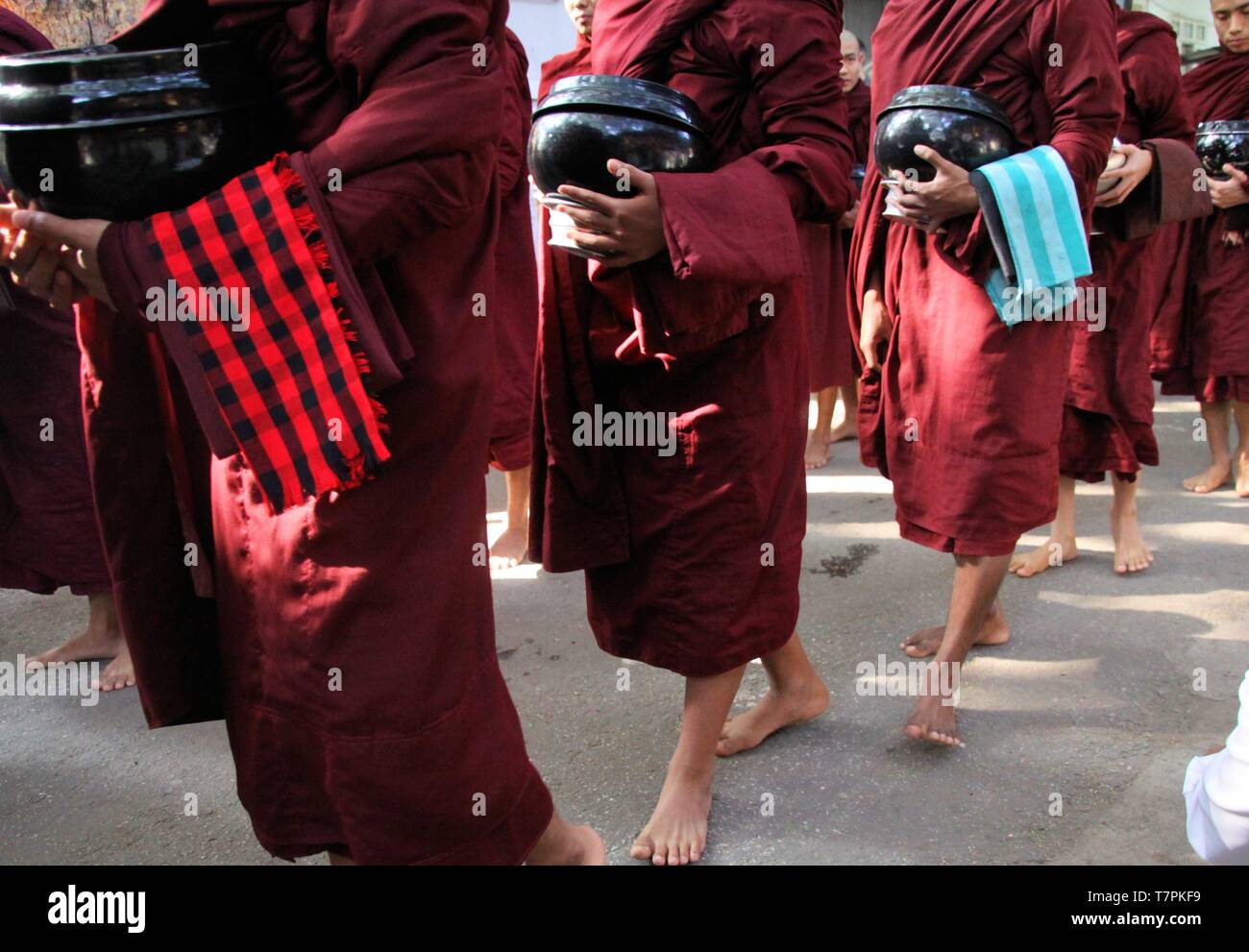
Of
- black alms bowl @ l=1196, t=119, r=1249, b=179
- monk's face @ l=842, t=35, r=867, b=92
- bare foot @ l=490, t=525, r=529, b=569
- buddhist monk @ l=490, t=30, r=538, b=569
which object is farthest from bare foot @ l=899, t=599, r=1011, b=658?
monk's face @ l=842, t=35, r=867, b=92

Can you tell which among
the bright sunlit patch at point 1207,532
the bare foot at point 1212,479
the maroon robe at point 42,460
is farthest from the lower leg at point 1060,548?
the maroon robe at point 42,460

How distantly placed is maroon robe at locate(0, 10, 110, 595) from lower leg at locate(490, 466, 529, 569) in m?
1.43

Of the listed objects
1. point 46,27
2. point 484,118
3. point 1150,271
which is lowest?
point 1150,271

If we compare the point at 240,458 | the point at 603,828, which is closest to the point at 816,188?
the point at 240,458

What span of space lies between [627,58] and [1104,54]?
1168 mm

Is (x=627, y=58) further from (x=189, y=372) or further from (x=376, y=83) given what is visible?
(x=189, y=372)

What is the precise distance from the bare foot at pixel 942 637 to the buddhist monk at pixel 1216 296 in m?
2.10

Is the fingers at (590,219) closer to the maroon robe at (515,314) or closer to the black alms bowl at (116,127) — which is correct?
the black alms bowl at (116,127)

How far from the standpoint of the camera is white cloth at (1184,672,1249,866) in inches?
51.8

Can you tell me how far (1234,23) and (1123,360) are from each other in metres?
2.10

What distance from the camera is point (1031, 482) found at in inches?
106

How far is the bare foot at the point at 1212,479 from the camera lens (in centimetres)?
479

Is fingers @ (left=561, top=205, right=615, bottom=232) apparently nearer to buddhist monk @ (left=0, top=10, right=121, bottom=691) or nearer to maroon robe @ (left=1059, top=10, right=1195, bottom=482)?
buddhist monk @ (left=0, top=10, right=121, bottom=691)

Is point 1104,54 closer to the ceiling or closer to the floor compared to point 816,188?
closer to the ceiling
